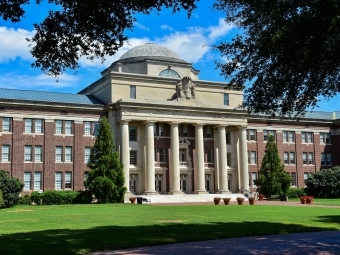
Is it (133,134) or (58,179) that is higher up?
(133,134)

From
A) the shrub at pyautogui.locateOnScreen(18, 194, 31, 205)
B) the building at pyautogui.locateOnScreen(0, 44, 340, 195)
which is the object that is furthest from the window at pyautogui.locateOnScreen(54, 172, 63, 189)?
the shrub at pyautogui.locateOnScreen(18, 194, 31, 205)

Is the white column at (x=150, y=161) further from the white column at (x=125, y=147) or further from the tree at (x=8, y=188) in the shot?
the tree at (x=8, y=188)

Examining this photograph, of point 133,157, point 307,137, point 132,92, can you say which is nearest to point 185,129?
point 133,157

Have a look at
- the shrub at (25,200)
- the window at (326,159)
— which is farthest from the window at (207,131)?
the shrub at (25,200)

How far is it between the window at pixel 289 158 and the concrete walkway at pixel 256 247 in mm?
54983

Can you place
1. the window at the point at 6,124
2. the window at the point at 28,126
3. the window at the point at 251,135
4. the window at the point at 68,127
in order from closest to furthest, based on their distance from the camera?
the window at the point at 6,124 → the window at the point at 28,126 → the window at the point at 68,127 → the window at the point at 251,135

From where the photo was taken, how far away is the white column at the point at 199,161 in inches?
2356

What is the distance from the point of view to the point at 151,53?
Answer: 66500 millimetres

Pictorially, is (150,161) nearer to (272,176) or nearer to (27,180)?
(27,180)

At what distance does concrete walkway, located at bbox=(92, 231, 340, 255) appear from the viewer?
1370 cm

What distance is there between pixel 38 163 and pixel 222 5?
4256cm

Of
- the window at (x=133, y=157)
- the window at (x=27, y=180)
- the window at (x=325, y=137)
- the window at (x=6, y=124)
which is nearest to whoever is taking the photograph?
the window at (x=6, y=124)

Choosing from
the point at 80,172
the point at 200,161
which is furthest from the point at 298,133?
the point at 80,172

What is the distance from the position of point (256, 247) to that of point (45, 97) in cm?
4651
